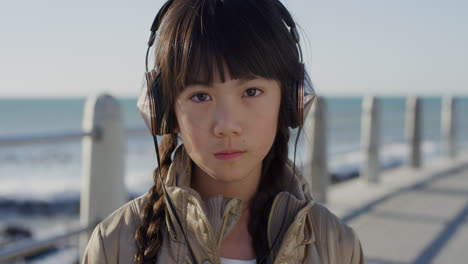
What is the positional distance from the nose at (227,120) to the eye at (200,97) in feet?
0.15

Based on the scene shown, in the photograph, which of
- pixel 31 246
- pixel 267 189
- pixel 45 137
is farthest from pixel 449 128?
pixel 267 189

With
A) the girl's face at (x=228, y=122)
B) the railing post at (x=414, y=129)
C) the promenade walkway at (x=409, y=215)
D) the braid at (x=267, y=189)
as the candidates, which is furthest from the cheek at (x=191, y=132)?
the railing post at (x=414, y=129)

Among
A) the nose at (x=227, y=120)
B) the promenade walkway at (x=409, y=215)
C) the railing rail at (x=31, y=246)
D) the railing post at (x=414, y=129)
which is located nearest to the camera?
the nose at (x=227, y=120)

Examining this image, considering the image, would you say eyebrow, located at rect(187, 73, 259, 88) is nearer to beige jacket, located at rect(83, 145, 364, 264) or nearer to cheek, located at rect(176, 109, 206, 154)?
cheek, located at rect(176, 109, 206, 154)

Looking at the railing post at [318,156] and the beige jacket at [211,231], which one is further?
the railing post at [318,156]

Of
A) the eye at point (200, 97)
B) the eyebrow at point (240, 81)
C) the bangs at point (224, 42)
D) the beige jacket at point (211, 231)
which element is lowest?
the beige jacket at point (211, 231)

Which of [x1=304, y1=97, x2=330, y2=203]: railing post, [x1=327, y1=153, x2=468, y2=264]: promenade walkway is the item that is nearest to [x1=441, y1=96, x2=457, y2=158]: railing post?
[x1=327, y1=153, x2=468, y2=264]: promenade walkway

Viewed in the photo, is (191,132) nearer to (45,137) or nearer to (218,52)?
(218,52)

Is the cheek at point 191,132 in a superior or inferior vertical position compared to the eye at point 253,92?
inferior

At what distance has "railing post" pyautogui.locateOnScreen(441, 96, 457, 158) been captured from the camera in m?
10.8

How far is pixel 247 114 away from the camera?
1.38 metres

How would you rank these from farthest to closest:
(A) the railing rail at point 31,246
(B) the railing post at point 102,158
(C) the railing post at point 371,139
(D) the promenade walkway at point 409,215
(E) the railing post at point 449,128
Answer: (E) the railing post at point 449,128 → (C) the railing post at point 371,139 → (D) the promenade walkway at point 409,215 → (B) the railing post at point 102,158 → (A) the railing rail at point 31,246

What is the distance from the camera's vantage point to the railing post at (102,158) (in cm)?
373

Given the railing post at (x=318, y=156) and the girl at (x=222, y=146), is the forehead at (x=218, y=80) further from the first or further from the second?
the railing post at (x=318, y=156)
